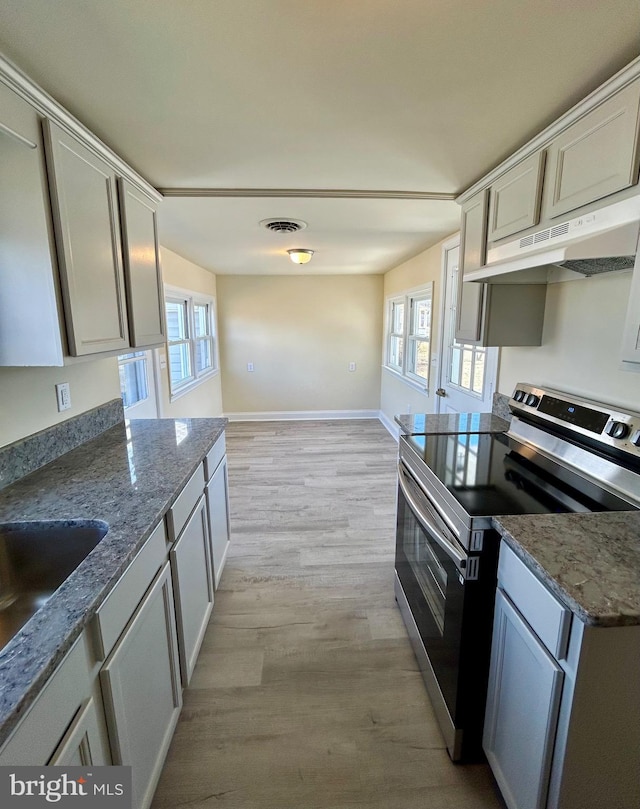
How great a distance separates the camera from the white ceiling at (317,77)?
93cm

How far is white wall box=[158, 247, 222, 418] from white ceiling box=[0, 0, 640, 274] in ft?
6.01

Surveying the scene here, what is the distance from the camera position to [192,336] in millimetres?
4469

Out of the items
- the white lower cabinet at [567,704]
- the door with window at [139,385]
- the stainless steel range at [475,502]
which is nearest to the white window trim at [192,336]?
the door with window at [139,385]

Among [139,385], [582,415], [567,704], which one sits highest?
[582,415]

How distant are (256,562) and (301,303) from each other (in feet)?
13.6

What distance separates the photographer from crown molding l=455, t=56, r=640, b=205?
109 cm

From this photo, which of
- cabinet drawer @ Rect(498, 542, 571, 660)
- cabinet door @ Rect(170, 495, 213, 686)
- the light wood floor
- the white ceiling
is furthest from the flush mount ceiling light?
cabinet drawer @ Rect(498, 542, 571, 660)

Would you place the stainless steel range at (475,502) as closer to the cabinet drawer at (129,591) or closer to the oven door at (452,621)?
the oven door at (452,621)

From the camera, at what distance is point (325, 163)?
69.0 inches

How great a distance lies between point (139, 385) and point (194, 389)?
4.20 feet

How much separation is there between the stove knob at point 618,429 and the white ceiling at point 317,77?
113cm

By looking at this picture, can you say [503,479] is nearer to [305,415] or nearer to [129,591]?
[129,591]

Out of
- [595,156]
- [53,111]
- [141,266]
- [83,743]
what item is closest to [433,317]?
[595,156]

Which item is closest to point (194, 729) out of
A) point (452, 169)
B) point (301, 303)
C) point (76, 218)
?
point (76, 218)
